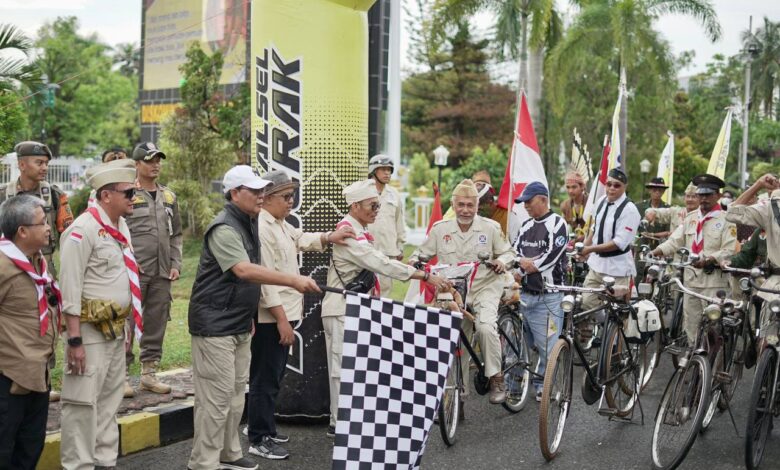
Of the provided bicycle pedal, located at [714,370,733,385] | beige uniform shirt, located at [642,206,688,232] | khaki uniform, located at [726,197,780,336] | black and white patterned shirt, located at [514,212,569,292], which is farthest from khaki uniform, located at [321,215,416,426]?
beige uniform shirt, located at [642,206,688,232]

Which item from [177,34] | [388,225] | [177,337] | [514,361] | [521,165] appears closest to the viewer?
[514,361]

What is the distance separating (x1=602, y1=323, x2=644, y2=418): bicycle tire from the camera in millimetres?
6746

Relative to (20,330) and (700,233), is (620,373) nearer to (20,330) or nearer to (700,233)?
(700,233)

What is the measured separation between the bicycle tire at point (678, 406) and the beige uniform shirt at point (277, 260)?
2.71 meters

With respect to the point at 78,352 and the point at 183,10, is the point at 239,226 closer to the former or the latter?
the point at 78,352

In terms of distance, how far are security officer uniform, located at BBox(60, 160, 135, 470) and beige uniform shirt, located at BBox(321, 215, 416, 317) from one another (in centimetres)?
A: 159

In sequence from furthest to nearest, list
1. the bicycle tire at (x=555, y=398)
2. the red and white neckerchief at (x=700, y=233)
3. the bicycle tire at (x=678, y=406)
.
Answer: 1. the red and white neckerchief at (x=700, y=233)
2. the bicycle tire at (x=555, y=398)
3. the bicycle tire at (x=678, y=406)

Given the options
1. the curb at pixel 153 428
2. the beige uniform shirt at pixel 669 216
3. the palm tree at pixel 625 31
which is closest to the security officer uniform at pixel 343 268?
the curb at pixel 153 428

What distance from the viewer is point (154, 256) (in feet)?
23.0

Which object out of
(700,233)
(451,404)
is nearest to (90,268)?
(451,404)

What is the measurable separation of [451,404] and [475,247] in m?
1.38

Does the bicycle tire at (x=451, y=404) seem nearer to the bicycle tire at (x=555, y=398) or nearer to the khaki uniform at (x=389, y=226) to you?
the bicycle tire at (x=555, y=398)

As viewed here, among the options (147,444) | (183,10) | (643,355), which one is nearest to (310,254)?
(147,444)

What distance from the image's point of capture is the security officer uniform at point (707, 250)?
8047 millimetres
